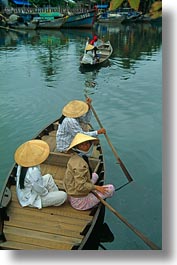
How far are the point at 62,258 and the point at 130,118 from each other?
7.85 m

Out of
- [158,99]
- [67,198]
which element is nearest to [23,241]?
[67,198]

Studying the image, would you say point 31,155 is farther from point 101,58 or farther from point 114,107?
point 101,58

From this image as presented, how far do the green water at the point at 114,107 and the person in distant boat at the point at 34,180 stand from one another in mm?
1280

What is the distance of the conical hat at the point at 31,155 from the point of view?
3.55 m

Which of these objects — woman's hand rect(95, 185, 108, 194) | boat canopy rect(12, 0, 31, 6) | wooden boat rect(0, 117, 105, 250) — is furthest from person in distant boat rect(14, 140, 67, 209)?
boat canopy rect(12, 0, 31, 6)

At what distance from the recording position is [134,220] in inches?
195

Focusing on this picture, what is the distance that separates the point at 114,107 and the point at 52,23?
22207 millimetres

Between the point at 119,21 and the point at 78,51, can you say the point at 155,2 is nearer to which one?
the point at 78,51

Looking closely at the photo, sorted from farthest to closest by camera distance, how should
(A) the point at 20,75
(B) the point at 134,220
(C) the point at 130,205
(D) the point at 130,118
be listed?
(A) the point at 20,75 → (D) the point at 130,118 → (C) the point at 130,205 → (B) the point at 134,220

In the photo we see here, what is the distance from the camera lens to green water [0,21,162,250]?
526cm

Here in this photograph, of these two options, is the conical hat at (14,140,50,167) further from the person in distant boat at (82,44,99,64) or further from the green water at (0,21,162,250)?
the person in distant boat at (82,44,99,64)

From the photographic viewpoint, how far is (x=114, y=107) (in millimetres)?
9898

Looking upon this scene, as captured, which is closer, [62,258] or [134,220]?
[62,258]

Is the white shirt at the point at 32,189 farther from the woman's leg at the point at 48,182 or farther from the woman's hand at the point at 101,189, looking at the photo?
the woman's hand at the point at 101,189
